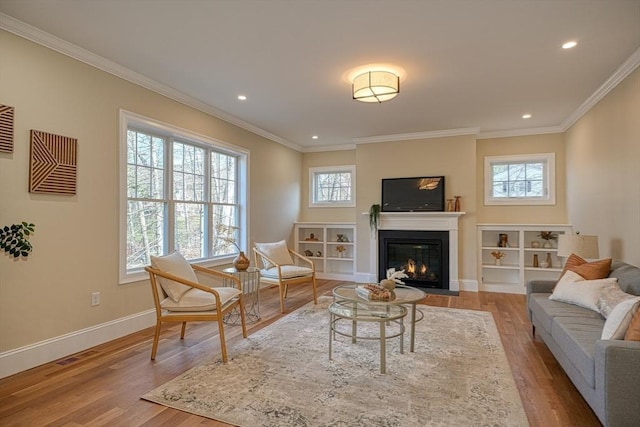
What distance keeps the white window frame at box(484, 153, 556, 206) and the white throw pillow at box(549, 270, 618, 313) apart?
2835mm

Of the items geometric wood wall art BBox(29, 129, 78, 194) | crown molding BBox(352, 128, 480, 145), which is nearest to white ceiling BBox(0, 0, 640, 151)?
geometric wood wall art BBox(29, 129, 78, 194)

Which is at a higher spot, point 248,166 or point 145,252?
point 248,166

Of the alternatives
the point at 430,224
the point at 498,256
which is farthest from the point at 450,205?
the point at 498,256

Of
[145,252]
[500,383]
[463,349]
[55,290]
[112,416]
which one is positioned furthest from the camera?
[145,252]

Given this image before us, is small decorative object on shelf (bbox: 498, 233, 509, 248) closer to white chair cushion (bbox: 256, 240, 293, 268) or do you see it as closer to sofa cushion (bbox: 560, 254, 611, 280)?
sofa cushion (bbox: 560, 254, 611, 280)

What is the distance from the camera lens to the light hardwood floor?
205cm

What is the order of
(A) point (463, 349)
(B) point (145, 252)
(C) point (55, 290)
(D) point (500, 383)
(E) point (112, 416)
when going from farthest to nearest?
(B) point (145, 252), (A) point (463, 349), (C) point (55, 290), (D) point (500, 383), (E) point (112, 416)

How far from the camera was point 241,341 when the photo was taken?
10.8 ft

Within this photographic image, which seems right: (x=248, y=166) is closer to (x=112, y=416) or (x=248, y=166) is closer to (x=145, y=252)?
(x=145, y=252)

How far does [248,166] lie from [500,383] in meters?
4.31

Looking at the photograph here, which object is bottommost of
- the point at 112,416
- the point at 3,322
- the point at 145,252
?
the point at 112,416

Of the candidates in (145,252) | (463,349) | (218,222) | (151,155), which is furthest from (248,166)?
(463,349)

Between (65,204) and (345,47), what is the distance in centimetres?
274

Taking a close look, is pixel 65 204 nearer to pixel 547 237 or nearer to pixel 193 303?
pixel 193 303
